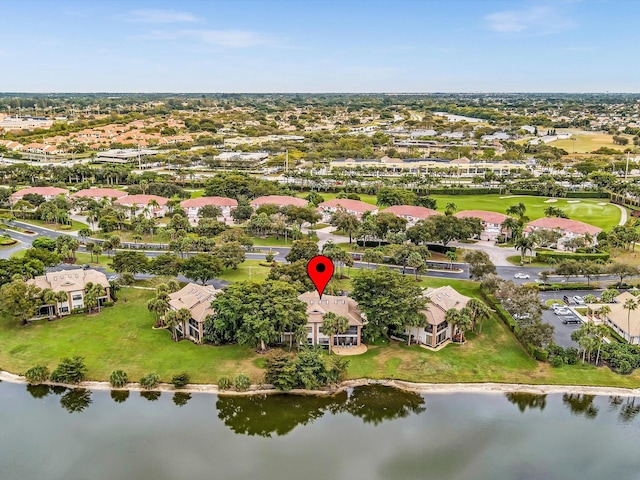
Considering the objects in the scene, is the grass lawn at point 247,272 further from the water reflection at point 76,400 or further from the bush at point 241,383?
the water reflection at point 76,400

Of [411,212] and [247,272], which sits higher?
[411,212]

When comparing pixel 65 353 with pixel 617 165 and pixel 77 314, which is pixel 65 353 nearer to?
pixel 77 314

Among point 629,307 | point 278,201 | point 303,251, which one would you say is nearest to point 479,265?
point 629,307

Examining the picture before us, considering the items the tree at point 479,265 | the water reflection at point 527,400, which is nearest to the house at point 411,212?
the tree at point 479,265

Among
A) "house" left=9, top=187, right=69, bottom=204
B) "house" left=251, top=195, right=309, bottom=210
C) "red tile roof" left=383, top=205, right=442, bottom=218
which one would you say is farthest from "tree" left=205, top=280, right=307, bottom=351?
"house" left=9, top=187, right=69, bottom=204

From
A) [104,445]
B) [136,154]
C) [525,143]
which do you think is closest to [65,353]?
[104,445]

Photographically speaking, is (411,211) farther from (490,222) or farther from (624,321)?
(624,321)

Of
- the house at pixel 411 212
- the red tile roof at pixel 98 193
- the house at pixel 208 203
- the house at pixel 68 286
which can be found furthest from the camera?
the red tile roof at pixel 98 193
